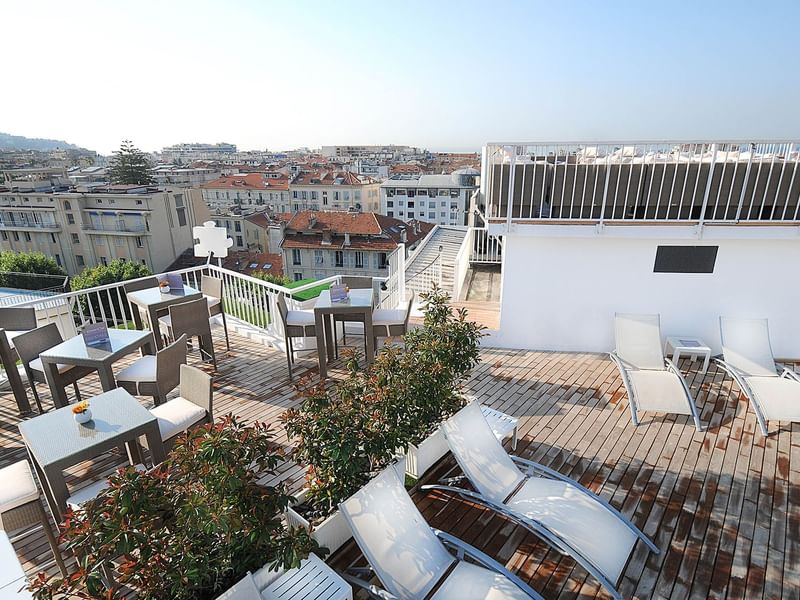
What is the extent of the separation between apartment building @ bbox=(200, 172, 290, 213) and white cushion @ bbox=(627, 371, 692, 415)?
5503 centimetres

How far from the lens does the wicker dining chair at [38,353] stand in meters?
3.97

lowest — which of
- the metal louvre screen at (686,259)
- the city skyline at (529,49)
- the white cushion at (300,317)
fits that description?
the white cushion at (300,317)

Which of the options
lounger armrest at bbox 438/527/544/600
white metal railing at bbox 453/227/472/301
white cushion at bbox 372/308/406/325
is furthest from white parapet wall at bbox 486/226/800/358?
lounger armrest at bbox 438/527/544/600

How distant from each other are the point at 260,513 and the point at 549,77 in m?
13.5

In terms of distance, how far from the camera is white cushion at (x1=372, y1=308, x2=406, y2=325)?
5.08 metres

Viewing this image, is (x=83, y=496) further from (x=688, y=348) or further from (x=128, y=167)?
(x=128, y=167)

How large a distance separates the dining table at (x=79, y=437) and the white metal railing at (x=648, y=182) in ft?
14.8

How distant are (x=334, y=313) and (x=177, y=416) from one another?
199cm

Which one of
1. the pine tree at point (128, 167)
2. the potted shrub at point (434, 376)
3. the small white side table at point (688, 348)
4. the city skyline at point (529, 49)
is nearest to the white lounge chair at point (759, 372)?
the small white side table at point (688, 348)

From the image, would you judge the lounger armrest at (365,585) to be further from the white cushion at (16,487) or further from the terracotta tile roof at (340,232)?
the terracotta tile roof at (340,232)

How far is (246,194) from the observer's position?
5631cm

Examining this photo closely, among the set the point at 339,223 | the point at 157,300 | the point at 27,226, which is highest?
the point at 157,300

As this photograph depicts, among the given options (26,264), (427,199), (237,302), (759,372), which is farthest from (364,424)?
(427,199)

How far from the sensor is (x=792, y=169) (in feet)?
16.8
